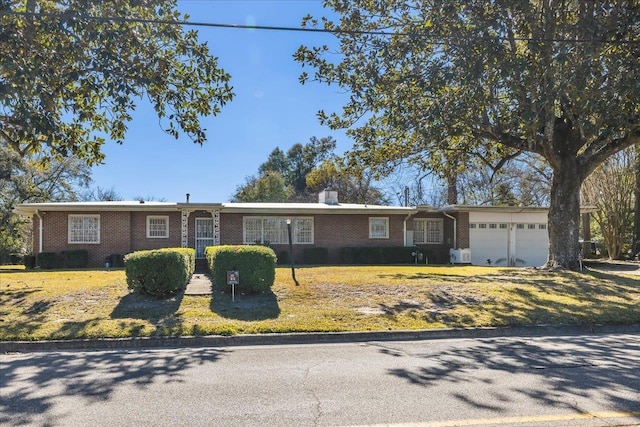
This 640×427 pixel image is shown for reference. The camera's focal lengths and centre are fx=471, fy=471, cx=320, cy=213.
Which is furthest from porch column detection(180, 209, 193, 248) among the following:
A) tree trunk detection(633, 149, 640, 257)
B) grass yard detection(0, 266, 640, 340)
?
tree trunk detection(633, 149, 640, 257)

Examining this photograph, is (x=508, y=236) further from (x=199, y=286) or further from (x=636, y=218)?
(x=199, y=286)

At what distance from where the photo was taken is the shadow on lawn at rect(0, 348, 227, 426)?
15.5 ft

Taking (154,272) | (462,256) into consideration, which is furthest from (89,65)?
(462,256)

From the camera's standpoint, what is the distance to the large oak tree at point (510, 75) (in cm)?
1060

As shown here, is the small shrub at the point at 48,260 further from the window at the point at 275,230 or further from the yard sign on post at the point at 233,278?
the yard sign on post at the point at 233,278

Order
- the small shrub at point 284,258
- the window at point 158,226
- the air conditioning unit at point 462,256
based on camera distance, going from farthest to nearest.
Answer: the air conditioning unit at point 462,256 < the small shrub at point 284,258 < the window at point 158,226

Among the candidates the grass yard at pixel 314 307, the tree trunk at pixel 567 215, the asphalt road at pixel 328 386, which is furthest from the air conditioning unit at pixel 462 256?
the asphalt road at pixel 328 386

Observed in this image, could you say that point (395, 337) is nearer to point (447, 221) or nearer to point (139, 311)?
point (139, 311)

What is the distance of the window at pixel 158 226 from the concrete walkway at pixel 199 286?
26.7 feet

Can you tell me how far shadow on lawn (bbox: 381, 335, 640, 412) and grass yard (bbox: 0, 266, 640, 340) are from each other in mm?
1590

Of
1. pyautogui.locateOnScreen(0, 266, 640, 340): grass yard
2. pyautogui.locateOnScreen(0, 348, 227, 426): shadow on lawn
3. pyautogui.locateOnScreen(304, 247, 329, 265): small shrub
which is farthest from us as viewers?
pyautogui.locateOnScreen(304, 247, 329, 265): small shrub

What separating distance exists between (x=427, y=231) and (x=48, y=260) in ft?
62.5

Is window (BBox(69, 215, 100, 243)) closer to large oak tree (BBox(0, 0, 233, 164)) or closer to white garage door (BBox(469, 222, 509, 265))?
large oak tree (BBox(0, 0, 233, 164))

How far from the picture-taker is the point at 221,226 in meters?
23.3
